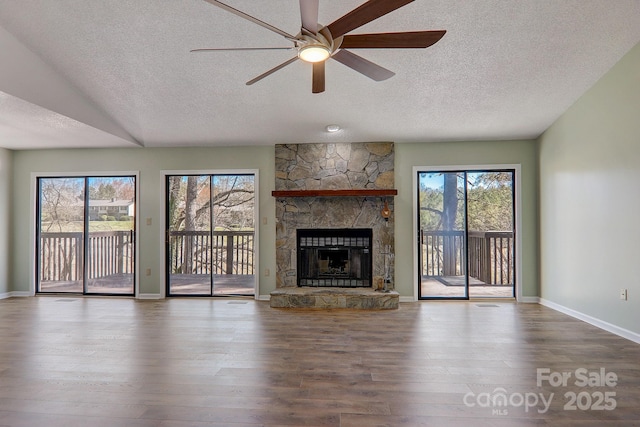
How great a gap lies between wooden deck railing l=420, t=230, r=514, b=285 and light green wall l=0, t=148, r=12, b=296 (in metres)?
6.70

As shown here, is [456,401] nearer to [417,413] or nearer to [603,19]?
[417,413]

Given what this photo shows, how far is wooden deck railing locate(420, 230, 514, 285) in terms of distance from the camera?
5.35 meters

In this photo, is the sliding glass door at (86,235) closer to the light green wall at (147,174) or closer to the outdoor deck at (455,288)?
the light green wall at (147,174)

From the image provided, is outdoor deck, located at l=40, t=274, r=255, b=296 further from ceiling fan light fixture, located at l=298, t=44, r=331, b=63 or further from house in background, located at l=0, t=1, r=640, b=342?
ceiling fan light fixture, located at l=298, t=44, r=331, b=63

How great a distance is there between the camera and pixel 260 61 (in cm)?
361

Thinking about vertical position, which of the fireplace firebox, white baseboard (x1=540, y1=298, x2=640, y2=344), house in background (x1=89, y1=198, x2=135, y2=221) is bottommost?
white baseboard (x1=540, y1=298, x2=640, y2=344)

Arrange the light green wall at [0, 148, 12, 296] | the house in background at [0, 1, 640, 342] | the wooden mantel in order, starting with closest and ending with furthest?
the house in background at [0, 1, 640, 342], the wooden mantel, the light green wall at [0, 148, 12, 296]

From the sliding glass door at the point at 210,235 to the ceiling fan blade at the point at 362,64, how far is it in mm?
3226

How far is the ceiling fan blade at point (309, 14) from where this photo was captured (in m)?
1.93

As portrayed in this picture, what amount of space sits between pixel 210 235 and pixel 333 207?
2052 millimetres

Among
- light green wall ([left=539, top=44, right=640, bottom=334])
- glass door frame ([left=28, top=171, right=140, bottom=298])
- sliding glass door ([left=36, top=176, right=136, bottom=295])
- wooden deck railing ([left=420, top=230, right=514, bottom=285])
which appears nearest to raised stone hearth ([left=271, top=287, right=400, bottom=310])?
wooden deck railing ([left=420, top=230, right=514, bottom=285])

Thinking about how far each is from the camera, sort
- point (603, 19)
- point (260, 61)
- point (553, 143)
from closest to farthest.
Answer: point (603, 19) → point (260, 61) → point (553, 143)

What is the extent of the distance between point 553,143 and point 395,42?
3.65 metres

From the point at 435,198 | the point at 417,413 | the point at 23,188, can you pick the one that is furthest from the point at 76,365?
the point at 435,198
